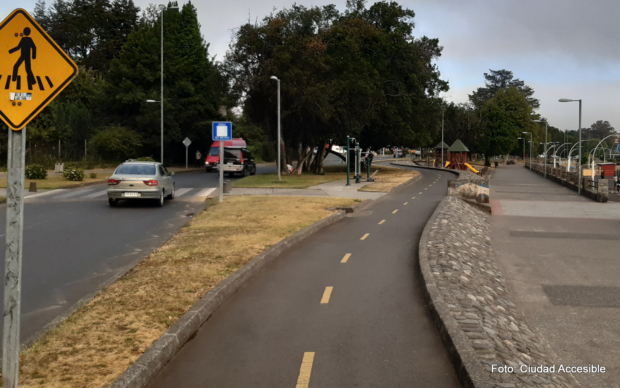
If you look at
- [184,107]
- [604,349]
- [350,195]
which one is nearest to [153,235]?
[604,349]

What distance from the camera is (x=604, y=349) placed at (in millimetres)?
6785

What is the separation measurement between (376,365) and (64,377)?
283 centimetres

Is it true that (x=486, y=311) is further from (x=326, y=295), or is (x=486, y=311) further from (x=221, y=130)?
(x=221, y=130)

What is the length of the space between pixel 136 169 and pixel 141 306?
13.2 meters

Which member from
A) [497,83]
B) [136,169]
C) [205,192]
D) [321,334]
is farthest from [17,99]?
[497,83]

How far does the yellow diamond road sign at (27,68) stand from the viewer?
4.21 meters

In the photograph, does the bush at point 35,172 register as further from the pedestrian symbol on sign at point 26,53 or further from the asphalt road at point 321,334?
the pedestrian symbol on sign at point 26,53

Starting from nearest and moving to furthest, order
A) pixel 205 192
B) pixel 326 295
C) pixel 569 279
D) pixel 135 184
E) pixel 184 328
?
pixel 184 328 < pixel 326 295 < pixel 569 279 < pixel 135 184 < pixel 205 192

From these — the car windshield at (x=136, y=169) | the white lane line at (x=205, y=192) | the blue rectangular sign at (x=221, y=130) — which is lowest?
the white lane line at (x=205, y=192)

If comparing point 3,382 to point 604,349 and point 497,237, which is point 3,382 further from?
point 497,237

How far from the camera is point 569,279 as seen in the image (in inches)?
413

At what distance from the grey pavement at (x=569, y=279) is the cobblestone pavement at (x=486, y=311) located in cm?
27

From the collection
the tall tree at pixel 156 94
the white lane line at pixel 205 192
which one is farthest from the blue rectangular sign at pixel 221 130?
the tall tree at pixel 156 94

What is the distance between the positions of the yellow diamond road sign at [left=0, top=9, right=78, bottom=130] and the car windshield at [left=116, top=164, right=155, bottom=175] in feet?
50.4
